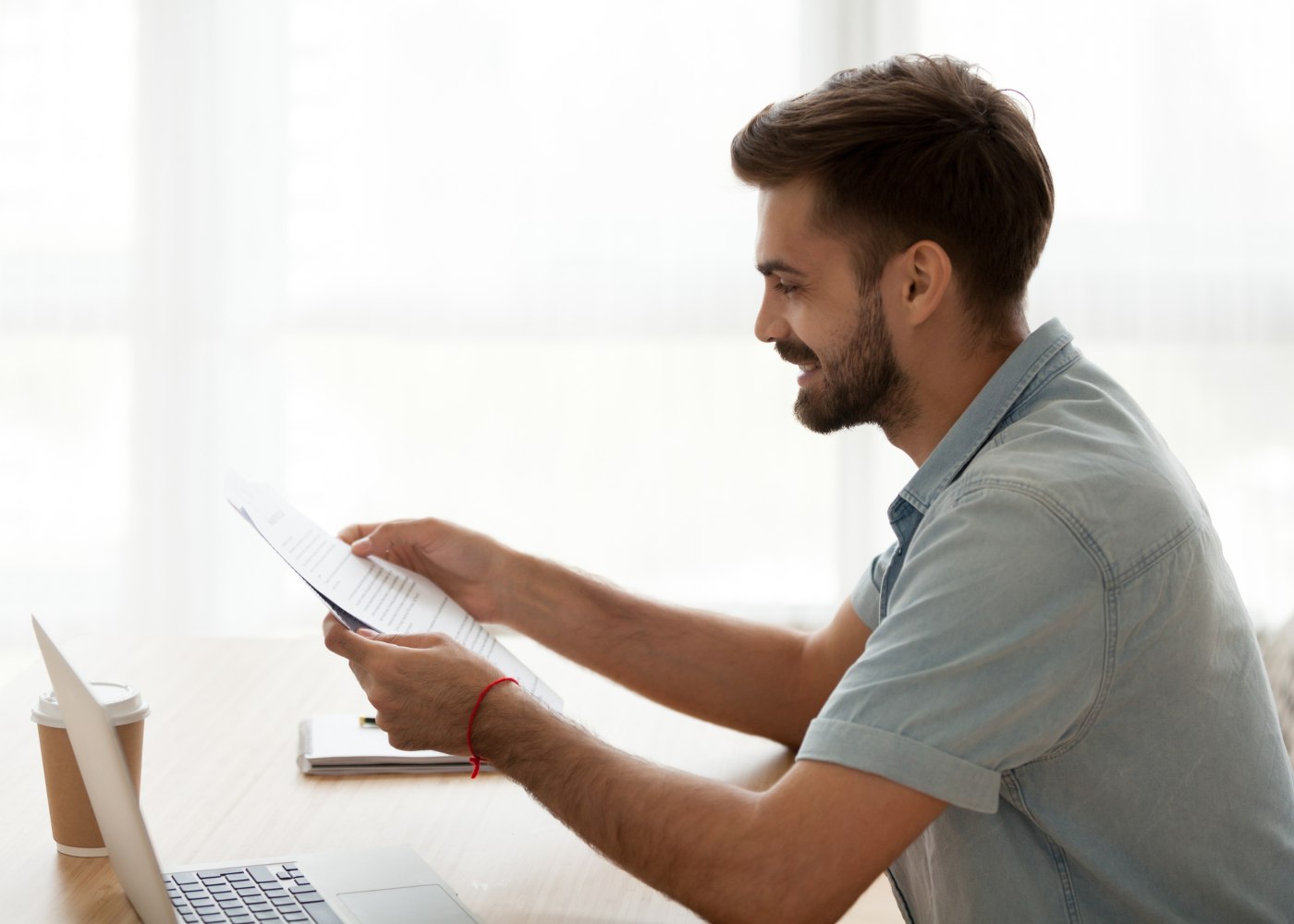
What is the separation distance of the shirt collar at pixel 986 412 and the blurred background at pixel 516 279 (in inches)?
70.2

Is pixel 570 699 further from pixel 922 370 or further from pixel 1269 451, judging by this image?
pixel 1269 451

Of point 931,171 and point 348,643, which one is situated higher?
point 931,171

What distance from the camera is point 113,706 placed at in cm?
107

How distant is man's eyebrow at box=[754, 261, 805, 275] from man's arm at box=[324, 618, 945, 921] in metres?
0.46

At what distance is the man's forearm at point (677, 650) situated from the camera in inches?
59.5

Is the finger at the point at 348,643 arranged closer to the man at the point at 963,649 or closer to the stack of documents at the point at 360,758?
the man at the point at 963,649

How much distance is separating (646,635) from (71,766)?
67cm

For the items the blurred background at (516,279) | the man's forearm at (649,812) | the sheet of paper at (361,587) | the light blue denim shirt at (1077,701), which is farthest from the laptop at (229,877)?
the blurred background at (516,279)

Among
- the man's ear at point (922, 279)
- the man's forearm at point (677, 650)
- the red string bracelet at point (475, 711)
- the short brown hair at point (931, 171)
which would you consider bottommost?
the man's forearm at point (677, 650)

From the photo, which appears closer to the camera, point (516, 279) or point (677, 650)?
point (677, 650)

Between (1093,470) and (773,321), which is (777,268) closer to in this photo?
(773,321)

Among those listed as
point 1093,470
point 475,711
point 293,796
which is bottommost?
point 293,796

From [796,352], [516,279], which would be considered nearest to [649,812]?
[796,352]

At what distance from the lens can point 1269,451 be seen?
119 inches
